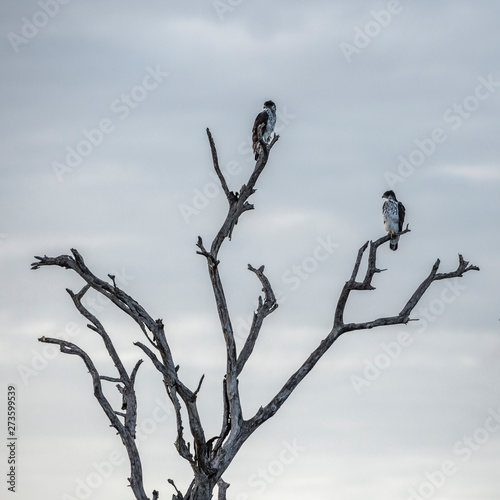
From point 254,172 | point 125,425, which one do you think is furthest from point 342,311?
A: point 125,425

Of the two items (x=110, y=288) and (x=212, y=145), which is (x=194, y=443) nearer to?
(x=110, y=288)

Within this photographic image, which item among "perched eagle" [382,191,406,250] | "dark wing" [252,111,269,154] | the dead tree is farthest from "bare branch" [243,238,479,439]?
"perched eagle" [382,191,406,250]

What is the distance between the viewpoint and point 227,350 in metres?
18.2

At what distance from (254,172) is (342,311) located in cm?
243

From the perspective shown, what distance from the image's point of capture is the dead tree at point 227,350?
17.7 m

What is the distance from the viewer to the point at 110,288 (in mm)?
17766

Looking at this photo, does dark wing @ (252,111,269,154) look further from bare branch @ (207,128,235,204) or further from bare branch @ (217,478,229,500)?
bare branch @ (217,478,229,500)

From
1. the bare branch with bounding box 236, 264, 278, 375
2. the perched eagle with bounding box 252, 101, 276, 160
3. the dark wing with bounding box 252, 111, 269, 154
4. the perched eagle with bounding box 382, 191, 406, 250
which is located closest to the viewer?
the bare branch with bounding box 236, 264, 278, 375

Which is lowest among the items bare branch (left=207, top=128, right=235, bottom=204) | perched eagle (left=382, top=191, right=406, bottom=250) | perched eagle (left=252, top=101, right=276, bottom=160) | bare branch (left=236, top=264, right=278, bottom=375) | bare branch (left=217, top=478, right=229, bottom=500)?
bare branch (left=217, top=478, right=229, bottom=500)

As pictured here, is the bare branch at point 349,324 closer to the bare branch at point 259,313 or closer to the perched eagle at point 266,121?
the bare branch at point 259,313

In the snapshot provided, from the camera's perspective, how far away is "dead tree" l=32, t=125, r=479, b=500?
58.2 ft

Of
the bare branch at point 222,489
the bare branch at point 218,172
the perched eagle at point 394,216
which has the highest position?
the perched eagle at point 394,216

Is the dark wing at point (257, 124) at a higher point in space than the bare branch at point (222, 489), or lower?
A: higher

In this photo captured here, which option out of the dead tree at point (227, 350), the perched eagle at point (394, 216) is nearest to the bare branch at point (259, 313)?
the dead tree at point (227, 350)
